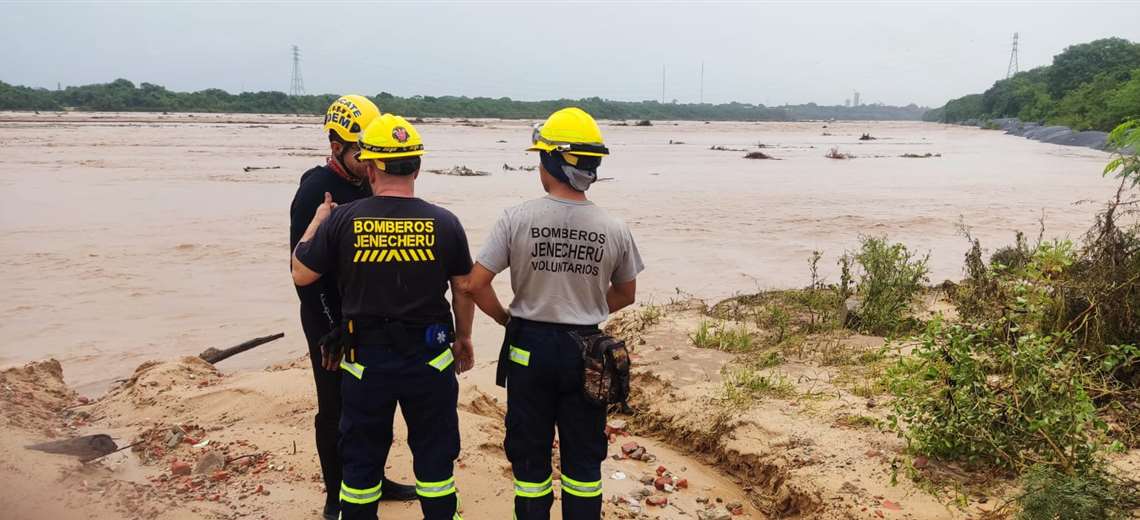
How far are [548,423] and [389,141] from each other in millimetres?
1392

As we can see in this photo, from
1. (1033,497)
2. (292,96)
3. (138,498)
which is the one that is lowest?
(138,498)

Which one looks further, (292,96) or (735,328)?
(292,96)

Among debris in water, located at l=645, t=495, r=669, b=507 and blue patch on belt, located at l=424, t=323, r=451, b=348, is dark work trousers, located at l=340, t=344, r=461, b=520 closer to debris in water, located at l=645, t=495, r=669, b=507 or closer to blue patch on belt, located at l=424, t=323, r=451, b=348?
blue patch on belt, located at l=424, t=323, r=451, b=348

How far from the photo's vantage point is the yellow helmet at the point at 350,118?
139 inches

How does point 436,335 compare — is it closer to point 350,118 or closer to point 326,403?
point 326,403

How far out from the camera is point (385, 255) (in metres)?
3.09

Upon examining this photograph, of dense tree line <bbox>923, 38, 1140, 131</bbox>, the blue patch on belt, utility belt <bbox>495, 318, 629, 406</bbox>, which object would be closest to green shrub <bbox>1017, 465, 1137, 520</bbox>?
utility belt <bbox>495, 318, 629, 406</bbox>

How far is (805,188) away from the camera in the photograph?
21.4 meters

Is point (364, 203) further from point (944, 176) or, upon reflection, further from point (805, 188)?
point (944, 176)

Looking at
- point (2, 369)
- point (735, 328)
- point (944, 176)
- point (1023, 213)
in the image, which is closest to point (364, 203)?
point (2, 369)

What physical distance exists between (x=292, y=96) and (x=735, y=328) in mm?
73350

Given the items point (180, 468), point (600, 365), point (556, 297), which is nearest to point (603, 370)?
point (600, 365)

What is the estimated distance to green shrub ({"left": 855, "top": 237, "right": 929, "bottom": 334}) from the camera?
727 centimetres

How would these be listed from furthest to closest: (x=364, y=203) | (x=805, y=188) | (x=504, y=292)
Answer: (x=805, y=188), (x=504, y=292), (x=364, y=203)
